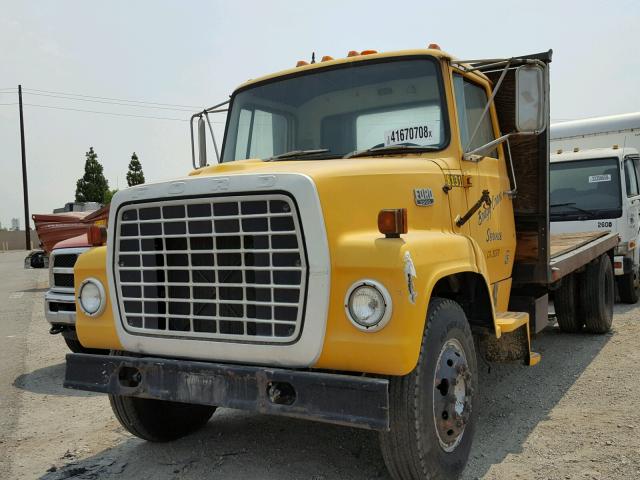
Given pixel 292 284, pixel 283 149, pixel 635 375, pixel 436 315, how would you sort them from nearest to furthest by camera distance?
pixel 292 284
pixel 436 315
pixel 283 149
pixel 635 375

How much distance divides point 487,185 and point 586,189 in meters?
5.82

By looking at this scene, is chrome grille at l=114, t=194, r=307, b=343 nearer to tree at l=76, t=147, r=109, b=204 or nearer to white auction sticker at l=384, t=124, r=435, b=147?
white auction sticker at l=384, t=124, r=435, b=147

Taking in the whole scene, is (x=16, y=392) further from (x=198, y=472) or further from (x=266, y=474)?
(x=266, y=474)

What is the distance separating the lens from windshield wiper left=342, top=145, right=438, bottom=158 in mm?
4035

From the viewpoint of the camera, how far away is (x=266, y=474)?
3.72 m

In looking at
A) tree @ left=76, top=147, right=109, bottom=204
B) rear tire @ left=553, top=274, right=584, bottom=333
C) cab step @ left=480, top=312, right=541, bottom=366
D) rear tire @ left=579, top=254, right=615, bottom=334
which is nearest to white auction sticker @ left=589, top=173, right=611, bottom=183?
rear tire @ left=579, top=254, right=615, bottom=334

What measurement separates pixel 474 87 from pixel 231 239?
7.89ft

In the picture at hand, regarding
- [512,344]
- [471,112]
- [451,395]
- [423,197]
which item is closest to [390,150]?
[423,197]

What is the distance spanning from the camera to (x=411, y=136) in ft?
13.8

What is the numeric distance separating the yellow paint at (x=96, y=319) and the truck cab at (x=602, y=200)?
761cm

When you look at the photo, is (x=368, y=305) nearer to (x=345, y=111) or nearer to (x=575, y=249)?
(x=345, y=111)

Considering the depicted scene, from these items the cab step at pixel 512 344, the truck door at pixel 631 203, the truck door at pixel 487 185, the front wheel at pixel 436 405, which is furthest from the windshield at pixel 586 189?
the front wheel at pixel 436 405

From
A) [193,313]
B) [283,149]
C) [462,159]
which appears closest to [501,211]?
[462,159]

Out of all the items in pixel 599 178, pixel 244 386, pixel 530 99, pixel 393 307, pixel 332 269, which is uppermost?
pixel 530 99
